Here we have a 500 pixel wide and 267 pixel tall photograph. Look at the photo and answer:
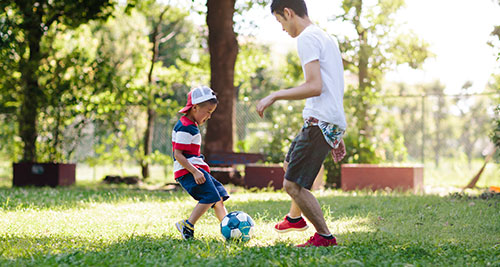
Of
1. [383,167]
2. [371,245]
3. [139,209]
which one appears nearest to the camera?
[371,245]

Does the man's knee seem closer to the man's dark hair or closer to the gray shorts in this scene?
the gray shorts

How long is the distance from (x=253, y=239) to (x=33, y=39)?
28.6ft

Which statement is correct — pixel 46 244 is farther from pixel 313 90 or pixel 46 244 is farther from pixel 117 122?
pixel 117 122

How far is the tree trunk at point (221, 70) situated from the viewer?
37.9 feet

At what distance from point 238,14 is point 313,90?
9.30 metres

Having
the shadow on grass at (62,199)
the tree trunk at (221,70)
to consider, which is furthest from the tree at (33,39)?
the shadow on grass at (62,199)

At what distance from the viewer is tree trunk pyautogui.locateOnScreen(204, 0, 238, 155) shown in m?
11.5

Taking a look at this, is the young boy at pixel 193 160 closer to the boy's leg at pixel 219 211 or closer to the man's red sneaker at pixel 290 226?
the boy's leg at pixel 219 211

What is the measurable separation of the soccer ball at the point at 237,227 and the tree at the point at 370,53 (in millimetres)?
6934

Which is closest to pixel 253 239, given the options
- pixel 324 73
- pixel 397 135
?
pixel 324 73

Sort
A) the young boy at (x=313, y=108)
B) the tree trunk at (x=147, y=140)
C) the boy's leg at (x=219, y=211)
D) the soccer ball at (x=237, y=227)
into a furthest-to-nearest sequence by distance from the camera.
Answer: the tree trunk at (x=147, y=140)
the boy's leg at (x=219, y=211)
the soccer ball at (x=237, y=227)
the young boy at (x=313, y=108)

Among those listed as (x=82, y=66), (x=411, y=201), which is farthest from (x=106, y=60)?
(x=411, y=201)

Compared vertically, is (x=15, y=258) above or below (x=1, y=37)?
below

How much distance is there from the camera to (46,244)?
15.2ft
